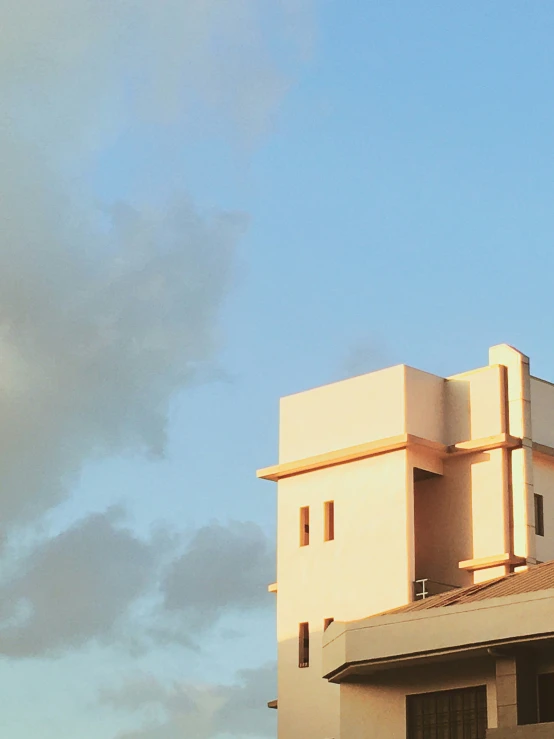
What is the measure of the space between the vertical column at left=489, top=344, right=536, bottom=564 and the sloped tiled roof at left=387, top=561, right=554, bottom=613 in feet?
36.9

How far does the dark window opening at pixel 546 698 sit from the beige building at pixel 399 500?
55.2 ft

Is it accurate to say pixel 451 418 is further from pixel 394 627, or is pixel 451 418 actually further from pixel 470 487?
pixel 394 627

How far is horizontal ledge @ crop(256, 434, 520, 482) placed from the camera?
4709 cm

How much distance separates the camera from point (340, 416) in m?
49.8

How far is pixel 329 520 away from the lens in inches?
1940

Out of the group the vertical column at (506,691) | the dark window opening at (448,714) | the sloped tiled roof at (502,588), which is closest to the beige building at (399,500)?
the sloped tiled roof at (502,588)

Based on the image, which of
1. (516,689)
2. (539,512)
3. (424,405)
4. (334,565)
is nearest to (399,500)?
(334,565)

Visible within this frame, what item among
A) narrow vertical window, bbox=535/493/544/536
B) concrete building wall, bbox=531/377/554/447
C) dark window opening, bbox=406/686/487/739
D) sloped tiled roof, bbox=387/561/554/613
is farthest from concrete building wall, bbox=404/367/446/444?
dark window opening, bbox=406/686/487/739

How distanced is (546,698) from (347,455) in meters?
20.8

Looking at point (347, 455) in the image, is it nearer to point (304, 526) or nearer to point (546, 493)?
point (304, 526)

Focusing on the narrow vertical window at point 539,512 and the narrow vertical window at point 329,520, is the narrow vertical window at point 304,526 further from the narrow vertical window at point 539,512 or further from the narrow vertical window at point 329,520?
the narrow vertical window at point 539,512

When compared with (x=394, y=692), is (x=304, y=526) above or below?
above

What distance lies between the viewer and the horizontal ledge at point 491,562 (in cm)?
4572

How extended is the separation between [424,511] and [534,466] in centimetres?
362
